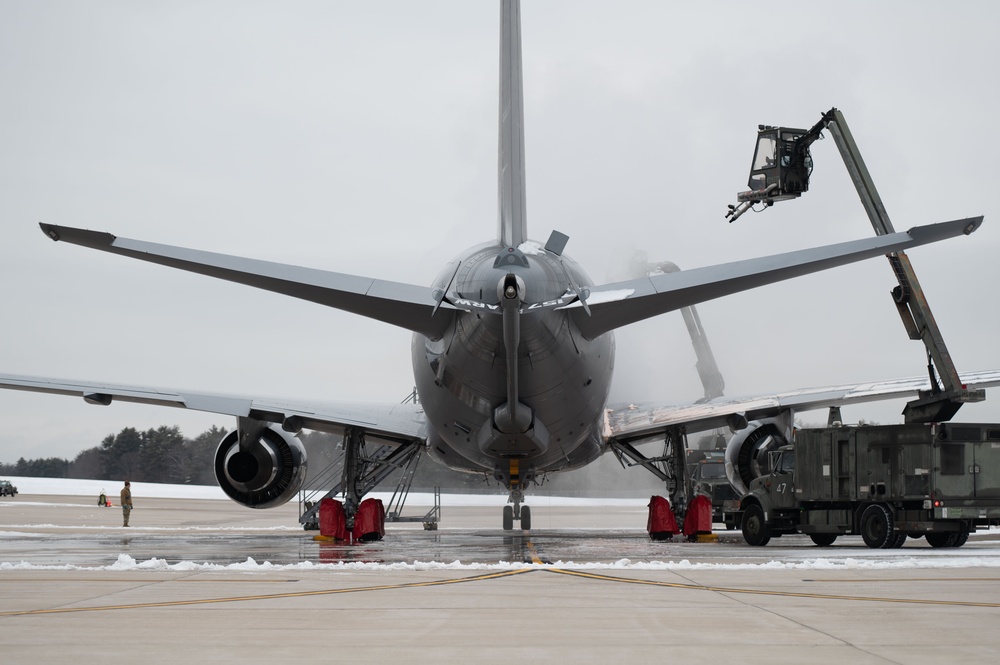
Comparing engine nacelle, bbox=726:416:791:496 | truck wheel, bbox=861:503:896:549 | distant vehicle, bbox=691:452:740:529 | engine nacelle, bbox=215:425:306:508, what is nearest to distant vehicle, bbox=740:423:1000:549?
truck wheel, bbox=861:503:896:549

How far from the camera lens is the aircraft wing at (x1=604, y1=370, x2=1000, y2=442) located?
23.2m

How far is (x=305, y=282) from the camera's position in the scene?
1491cm

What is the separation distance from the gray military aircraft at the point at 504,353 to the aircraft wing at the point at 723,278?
0.09ft

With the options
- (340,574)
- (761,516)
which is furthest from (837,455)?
(340,574)

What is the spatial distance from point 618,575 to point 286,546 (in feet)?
32.6

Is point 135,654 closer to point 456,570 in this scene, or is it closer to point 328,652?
point 328,652

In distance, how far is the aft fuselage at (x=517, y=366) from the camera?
54.9 feet

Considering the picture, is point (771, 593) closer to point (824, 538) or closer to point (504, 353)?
point (504, 353)

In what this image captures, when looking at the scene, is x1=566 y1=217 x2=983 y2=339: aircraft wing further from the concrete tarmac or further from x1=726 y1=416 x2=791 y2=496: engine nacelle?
x1=726 y1=416 x2=791 y2=496: engine nacelle

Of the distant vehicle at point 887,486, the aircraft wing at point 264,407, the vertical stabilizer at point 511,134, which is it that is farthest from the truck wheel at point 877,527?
the aircraft wing at point 264,407

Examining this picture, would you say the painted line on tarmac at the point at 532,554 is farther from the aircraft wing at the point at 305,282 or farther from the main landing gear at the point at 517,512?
the main landing gear at the point at 517,512

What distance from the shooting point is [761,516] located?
21.0m

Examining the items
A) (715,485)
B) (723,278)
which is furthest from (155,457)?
(723,278)

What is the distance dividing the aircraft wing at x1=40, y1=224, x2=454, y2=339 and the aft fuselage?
562 millimetres
